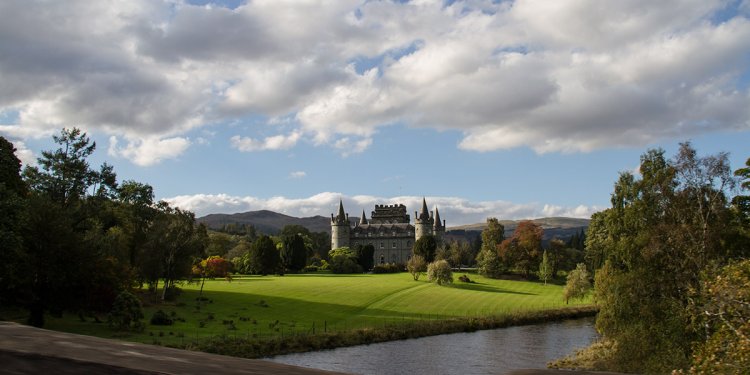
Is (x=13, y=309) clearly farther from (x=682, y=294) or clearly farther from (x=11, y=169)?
(x=682, y=294)

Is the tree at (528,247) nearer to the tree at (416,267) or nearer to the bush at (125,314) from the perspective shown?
the tree at (416,267)

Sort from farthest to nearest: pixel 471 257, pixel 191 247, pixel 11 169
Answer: pixel 471 257 < pixel 191 247 < pixel 11 169

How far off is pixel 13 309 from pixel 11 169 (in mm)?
9024

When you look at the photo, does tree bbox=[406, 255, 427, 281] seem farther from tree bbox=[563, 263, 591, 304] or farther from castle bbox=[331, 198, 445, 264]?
castle bbox=[331, 198, 445, 264]

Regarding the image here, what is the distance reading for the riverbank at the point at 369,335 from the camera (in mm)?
35116

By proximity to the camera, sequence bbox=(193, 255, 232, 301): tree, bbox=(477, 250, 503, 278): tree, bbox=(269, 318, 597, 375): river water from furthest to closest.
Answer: bbox=(477, 250, 503, 278): tree < bbox=(193, 255, 232, 301): tree < bbox=(269, 318, 597, 375): river water

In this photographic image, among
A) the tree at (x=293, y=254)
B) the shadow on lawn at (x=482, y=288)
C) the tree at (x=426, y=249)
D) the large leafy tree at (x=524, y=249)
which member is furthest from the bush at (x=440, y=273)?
the tree at (x=293, y=254)

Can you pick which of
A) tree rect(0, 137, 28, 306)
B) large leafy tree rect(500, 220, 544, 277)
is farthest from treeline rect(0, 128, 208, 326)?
large leafy tree rect(500, 220, 544, 277)

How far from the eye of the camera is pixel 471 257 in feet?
426

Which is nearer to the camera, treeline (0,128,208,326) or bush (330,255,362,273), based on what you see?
treeline (0,128,208,326)

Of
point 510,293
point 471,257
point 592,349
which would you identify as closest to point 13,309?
point 592,349

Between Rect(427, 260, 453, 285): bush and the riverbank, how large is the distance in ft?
64.8

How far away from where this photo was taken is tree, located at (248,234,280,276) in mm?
92250

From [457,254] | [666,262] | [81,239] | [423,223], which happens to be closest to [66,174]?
[81,239]
